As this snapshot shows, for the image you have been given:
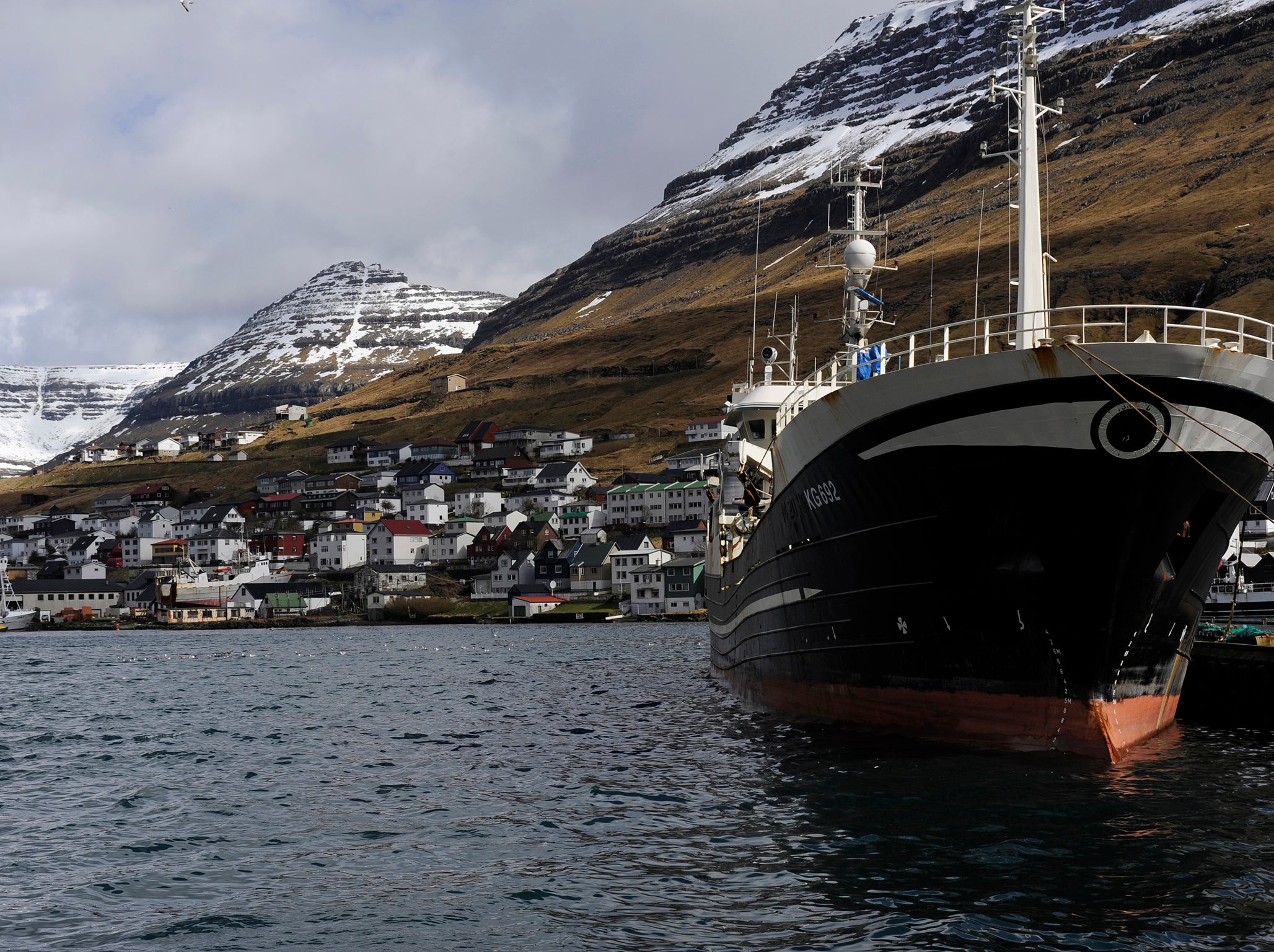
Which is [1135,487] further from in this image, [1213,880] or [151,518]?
[151,518]

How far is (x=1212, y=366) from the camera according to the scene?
18109 millimetres

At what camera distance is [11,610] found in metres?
141

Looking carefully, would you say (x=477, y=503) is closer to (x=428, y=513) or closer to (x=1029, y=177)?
(x=428, y=513)

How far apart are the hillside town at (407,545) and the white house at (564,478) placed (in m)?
0.30

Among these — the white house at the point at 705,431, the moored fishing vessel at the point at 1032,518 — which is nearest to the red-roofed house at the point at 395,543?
the white house at the point at 705,431

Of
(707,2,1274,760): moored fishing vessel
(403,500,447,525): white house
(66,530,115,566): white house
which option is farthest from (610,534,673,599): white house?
(707,2,1274,760): moored fishing vessel

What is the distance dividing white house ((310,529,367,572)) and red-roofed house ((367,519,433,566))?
5.61 feet

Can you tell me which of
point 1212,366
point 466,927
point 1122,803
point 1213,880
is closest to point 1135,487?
point 1212,366

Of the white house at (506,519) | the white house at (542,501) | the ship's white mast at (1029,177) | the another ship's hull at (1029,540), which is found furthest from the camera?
the white house at (542,501)

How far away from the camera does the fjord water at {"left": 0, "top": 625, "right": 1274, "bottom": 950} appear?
38.2ft

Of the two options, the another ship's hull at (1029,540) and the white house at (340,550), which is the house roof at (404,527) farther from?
the another ship's hull at (1029,540)

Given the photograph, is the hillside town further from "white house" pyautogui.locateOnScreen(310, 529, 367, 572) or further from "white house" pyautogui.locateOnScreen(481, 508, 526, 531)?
"white house" pyautogui.locateOnScreen(481, 508, 526, 531)

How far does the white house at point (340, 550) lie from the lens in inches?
6102

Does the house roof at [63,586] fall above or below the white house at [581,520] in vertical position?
below
